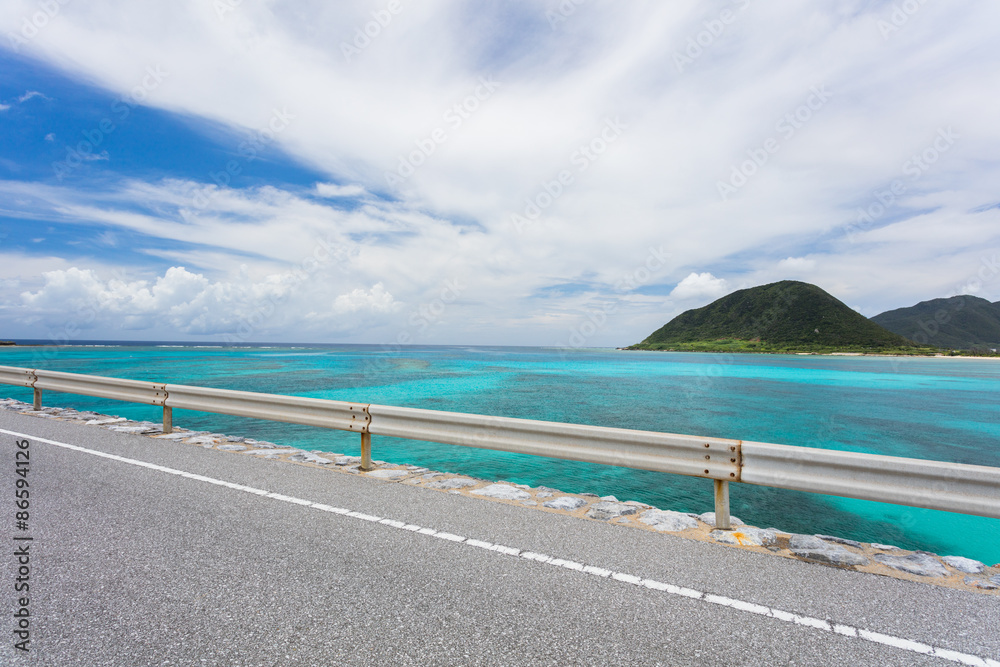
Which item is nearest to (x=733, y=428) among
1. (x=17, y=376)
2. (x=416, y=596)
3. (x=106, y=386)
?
(x=416, y=596)

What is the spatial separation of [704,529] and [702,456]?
29.9 inches

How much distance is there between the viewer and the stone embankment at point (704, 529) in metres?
4.18

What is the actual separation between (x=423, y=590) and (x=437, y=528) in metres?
1.30

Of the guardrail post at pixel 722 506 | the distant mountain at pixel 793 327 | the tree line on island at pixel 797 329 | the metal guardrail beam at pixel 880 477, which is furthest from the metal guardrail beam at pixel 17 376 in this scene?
the distant mountain at pixel 793 327

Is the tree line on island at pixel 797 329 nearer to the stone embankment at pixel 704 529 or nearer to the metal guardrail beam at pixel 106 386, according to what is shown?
the stone embankment at pixel 704 529

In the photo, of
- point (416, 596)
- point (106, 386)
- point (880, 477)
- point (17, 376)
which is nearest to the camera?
point (416, 596)

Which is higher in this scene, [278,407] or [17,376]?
[17,376]

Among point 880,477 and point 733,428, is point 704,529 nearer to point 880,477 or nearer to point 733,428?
point 880,477

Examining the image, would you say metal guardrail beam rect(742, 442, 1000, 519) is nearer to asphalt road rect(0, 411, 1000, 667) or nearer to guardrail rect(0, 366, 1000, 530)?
guardrail rect(0, 366, 1000, 530)

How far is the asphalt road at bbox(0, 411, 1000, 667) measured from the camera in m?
2.79

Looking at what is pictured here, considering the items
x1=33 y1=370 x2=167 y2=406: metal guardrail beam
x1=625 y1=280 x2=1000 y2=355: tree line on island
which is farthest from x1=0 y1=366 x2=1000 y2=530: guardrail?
x1=625 y1=280 x2=1000 y2=355: tree line on island

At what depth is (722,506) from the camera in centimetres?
507

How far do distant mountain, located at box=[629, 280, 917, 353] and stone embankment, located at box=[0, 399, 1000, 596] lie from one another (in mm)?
158389

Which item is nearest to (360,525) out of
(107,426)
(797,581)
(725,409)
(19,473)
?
(797,581)
